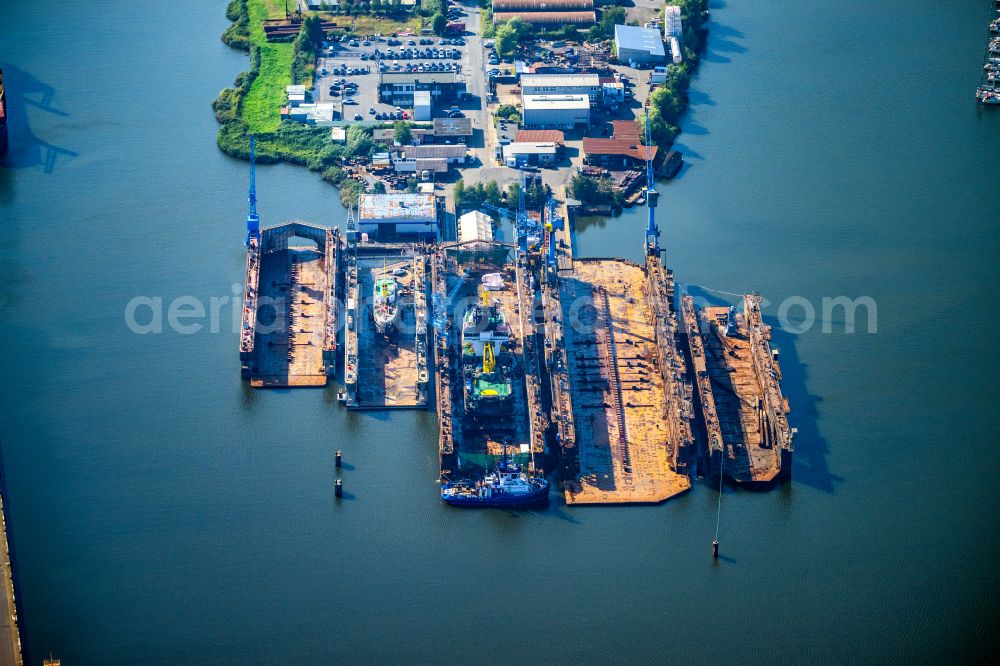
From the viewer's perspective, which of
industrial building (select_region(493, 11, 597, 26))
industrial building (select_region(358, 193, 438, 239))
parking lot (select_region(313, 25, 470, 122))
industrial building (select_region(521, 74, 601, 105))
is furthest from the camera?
industrial building (select_region(493, 11, 597, 26))

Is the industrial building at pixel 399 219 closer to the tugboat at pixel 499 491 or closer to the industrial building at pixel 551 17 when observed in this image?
the tugboat at pixel 499 491

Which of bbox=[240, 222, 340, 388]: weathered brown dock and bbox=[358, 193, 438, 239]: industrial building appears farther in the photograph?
bbox=[358, 193, 438, 239]: industrial building

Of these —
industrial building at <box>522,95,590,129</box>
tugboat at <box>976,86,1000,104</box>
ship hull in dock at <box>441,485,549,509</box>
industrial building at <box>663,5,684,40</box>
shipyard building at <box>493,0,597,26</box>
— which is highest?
shipyard building at <box>493,0,597,26</box>

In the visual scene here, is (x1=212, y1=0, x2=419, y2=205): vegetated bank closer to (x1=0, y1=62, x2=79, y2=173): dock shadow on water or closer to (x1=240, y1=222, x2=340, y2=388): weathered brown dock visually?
(x1=240, y1=222, x2=340, y2=388): weathered brown dock

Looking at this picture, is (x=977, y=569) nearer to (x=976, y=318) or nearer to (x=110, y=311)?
(x=976, y=318)

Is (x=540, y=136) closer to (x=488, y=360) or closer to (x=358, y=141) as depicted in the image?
(x=358, y=141)

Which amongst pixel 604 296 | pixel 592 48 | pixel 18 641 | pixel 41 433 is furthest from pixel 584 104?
pixel 18 641

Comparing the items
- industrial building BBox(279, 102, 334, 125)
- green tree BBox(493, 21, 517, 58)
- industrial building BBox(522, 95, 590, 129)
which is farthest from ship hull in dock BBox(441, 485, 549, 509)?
green tree BBox(493, 21, 517, 58)


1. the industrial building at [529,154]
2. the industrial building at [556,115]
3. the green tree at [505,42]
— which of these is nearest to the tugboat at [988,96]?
the industrial building at [556,115]
